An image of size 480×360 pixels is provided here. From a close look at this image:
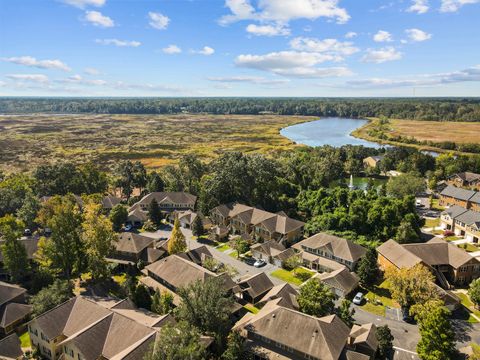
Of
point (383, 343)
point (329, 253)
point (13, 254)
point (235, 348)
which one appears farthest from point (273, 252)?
point (13, 254)

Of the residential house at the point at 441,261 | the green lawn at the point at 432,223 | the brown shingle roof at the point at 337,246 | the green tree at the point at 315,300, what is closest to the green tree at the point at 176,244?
the brown shingle roof at the point at 337,246

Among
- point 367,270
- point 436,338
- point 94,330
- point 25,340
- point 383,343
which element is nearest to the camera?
point 436,338

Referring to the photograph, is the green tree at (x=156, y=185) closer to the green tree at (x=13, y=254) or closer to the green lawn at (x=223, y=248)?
the green lawn at (x=223, y=248)

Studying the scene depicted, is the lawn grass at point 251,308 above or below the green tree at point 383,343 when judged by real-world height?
below

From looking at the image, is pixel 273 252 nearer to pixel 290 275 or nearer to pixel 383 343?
pixel 290 275

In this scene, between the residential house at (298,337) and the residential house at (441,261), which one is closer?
the residential house at (298,337)

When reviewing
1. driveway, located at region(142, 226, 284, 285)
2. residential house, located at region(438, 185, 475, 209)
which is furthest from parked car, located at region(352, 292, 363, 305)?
residential house, located at region(438, 185, 475, 209)
